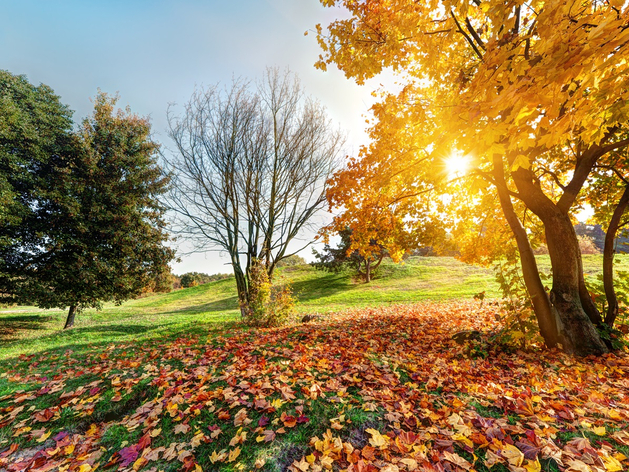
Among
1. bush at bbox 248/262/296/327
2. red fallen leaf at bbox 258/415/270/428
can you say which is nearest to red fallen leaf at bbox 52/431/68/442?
red fallen leaf at bbox 258/415/270/428

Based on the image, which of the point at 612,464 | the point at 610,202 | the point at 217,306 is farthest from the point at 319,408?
Result: the point at 217,306

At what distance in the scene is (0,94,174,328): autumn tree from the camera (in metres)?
10.6

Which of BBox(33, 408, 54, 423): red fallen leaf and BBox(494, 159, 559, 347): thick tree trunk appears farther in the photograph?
BBox(494, 159, 559, 347): thick tree trunk

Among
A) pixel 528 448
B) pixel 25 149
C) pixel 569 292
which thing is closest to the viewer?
pixel 528 448

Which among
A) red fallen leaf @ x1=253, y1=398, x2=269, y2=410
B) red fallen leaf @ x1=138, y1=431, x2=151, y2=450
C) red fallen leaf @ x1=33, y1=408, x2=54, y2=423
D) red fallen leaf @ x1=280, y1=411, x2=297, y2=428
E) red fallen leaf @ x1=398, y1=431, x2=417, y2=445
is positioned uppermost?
red fallen leaf @ x1=33, y1=408, x2=54, y2=423

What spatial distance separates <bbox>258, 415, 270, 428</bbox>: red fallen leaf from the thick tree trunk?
18.4 feet

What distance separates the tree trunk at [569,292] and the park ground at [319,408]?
30 centimetres

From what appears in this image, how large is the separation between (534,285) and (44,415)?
851cm

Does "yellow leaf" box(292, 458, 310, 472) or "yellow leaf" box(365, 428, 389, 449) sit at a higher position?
"yellow leaf" box(365, 428, 389, 449)

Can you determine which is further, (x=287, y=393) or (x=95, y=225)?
(x=95, y=225)

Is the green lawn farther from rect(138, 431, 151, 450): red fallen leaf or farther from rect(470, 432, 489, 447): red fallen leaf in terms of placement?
rect(470, 432, 489, 447): red fallen leaf

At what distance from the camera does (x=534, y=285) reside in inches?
209

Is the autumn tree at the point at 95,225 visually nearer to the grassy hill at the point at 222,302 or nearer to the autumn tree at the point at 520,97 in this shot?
the grassy hill at the point at 222,302

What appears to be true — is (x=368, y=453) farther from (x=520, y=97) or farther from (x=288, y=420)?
(x=520, y=97)
